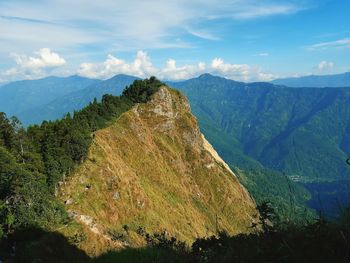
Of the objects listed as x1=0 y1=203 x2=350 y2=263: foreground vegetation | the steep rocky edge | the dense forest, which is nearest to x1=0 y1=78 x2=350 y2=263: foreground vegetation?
x1=0 y1=203 x2=350 y2=263: foreground vegetation

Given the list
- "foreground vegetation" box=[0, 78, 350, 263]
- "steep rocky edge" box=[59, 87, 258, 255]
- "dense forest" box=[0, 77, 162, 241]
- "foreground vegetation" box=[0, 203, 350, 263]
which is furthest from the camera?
"steep rocky edge" box=[59, 87, 258, 255]

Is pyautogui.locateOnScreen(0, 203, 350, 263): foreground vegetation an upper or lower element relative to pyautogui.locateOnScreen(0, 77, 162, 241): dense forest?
upper

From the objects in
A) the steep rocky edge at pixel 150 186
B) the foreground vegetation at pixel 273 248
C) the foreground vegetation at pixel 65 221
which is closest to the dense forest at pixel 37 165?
the foreground vegetation at pixel 65 221

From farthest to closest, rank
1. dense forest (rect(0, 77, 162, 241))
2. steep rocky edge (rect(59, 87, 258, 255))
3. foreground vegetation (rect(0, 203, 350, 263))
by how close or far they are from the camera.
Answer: steep rocky edge (rect(59, 87, 258, 255)) < dense forest (rect(0, 77, 162, 241)) < foreground vegetation (rect(0, 203, 350, 263))

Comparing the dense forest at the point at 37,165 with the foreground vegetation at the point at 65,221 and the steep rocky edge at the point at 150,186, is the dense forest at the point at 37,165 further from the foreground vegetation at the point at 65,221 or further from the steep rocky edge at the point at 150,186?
the steep rocky edge at the point at 150,186

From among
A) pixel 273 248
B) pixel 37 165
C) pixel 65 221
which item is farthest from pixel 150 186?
pixel 273 248

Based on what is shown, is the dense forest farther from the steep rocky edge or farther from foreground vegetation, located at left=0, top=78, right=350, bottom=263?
the steep rocky edge
